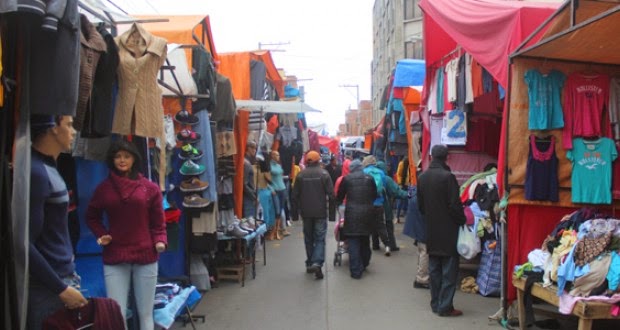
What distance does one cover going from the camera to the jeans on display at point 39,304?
325 centimetres

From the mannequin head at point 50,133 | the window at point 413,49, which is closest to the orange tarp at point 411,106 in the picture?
the mannequin head at point 50,133

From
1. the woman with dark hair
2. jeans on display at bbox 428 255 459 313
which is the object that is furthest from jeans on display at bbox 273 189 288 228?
the woman with dark hair

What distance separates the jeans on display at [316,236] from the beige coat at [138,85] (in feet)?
14.3

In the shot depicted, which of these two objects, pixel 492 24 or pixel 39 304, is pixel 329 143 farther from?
pixel 39 304

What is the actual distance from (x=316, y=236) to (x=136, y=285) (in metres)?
4.56

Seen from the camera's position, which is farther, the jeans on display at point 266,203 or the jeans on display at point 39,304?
the jeans on display at point 266,203

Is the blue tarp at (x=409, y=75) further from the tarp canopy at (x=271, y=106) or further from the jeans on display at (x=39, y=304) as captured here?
the jeans on display at (x=39, y=304)

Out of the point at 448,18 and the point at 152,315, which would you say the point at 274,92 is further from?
the point at 152,315

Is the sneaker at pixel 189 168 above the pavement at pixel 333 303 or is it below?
above

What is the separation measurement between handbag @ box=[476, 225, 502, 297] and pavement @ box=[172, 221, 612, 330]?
163 millimetres

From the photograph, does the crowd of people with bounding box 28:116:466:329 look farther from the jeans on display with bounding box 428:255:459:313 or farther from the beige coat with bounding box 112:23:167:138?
the beige coat with bounding box 112:23:167:138

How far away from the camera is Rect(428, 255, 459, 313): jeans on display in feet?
22.0

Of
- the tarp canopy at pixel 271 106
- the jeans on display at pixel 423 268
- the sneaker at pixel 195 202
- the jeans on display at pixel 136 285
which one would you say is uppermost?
the tarp canopy at pixel 271 106

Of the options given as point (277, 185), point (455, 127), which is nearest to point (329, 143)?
point (277, 185)
